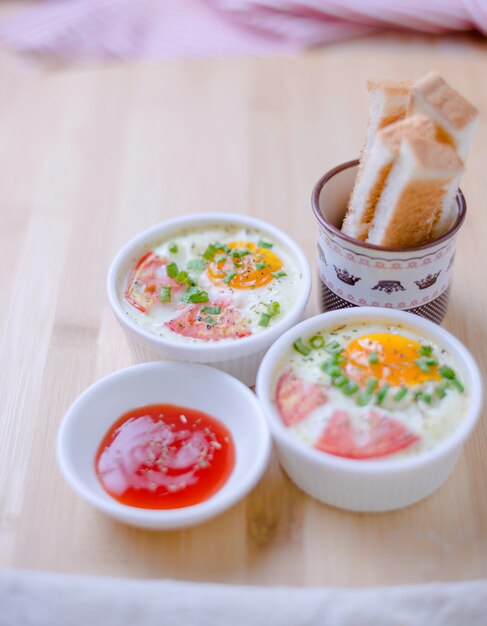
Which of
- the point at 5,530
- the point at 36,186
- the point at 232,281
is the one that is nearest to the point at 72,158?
the point at 36,186

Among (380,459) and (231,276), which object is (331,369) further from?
(231,276)

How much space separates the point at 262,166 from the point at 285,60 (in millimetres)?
639

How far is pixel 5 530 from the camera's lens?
5.79 feet

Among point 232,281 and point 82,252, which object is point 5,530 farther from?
point 82,252

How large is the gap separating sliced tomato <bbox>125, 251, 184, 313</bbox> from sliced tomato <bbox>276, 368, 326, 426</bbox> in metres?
0.41

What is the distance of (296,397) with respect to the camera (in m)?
1.75

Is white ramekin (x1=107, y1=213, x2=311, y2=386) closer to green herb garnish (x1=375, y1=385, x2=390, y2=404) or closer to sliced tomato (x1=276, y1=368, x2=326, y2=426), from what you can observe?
sliced tomato (x1=276, y1=368, x2=326, y2=426)

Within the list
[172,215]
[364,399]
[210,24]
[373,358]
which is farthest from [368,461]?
[210,24]

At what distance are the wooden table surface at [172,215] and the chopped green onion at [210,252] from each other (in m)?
0.32

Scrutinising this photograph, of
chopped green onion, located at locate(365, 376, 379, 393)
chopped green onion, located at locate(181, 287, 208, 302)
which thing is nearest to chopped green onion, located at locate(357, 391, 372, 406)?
chopped green onion, located at locate(365, 376, 379, 393)

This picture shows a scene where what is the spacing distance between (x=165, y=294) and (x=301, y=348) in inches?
14.5

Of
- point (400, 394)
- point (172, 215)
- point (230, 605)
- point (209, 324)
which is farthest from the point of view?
point (172, 215)

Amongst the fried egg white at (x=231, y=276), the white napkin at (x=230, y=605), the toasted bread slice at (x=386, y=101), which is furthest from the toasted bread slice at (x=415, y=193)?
the white napkin at (x=230, y=605)

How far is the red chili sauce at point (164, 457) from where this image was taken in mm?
1712
